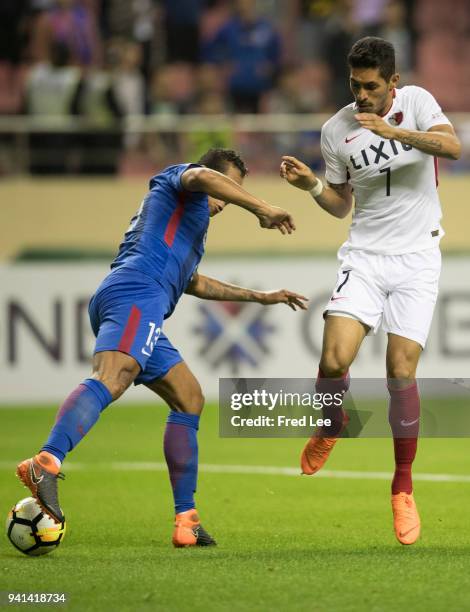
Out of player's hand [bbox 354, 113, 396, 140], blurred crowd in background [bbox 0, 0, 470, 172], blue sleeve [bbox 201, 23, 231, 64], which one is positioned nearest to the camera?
player's hand [bbox 354, 113, 396, 140]

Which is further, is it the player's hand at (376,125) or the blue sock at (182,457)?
the blue sock at (182,457)

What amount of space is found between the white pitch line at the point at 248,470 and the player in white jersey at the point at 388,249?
2535 millimetres

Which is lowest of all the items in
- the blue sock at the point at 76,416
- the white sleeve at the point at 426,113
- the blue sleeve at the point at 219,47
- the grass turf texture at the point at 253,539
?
the grass turf texture at the point at 253,539

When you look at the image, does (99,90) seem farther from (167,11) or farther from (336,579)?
(336,579)

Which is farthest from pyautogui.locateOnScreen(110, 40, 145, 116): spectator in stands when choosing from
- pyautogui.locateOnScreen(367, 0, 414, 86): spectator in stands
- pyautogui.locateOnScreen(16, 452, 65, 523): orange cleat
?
pyautogui.locateOnScreen(16, 452, 65, 523): orange cleat

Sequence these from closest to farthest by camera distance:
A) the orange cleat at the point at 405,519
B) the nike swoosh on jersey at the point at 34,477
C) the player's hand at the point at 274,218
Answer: the nike swoosh on jersey at the point at 34,477 → the player's hand at the point at 274,218 → the orange cleat at the point at 405,519

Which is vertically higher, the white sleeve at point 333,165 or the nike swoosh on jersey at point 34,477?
the white sleeve at point 333,165

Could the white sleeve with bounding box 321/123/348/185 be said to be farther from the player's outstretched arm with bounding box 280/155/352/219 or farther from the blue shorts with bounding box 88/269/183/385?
the blue shorts with bounding box 88/269/183/385

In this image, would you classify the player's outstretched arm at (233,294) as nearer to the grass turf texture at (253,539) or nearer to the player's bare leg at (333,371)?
the player's bare leg at (333,371)

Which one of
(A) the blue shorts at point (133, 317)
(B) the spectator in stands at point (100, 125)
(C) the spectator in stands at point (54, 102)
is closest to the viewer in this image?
(A) the blue shorts at point (133, 317)

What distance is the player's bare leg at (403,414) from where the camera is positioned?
21.6 ft

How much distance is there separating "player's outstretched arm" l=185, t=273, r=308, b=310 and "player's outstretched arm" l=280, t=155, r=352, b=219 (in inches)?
19.8

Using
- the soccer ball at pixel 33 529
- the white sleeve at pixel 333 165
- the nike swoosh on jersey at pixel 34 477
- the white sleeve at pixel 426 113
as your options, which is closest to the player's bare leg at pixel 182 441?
the soccer ball at pixel 33 529

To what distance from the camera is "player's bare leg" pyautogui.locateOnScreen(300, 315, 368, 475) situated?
22.0 feet
